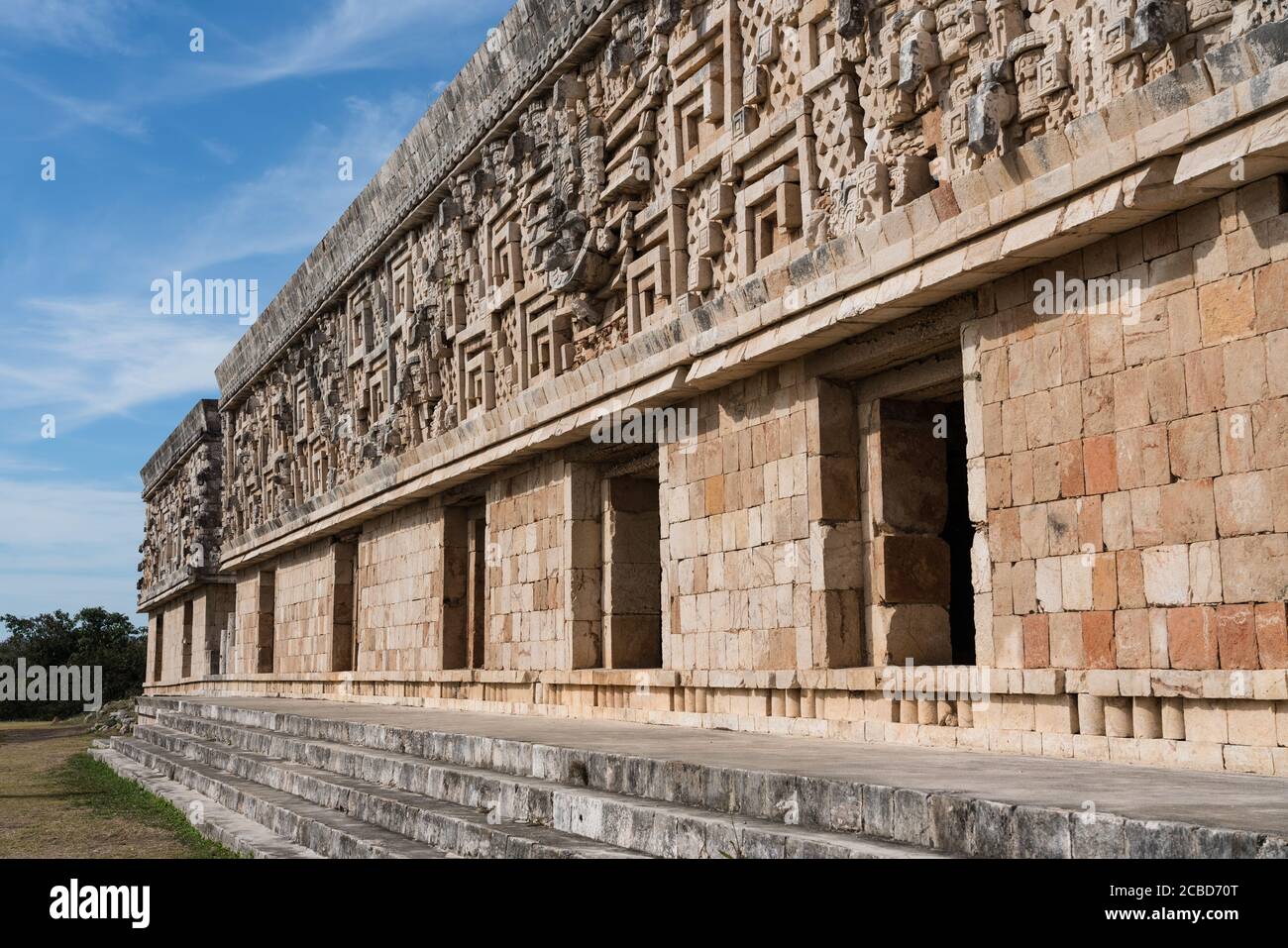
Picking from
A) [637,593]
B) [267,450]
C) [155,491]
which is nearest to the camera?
[637,593]

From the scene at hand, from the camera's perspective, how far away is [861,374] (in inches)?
276

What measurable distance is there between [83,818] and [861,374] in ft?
22.1

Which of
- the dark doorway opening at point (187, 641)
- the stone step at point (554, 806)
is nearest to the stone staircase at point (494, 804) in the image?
the stone step at point (554, 806)

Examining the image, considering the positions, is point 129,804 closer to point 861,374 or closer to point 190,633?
point 861,374

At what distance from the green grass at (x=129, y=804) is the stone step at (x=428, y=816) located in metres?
0.58

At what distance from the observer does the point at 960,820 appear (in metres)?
3.22

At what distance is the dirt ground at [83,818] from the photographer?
7184 mm

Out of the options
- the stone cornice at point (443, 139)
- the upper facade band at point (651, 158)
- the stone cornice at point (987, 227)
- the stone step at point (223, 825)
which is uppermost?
the stone cornice at point (443, 139)

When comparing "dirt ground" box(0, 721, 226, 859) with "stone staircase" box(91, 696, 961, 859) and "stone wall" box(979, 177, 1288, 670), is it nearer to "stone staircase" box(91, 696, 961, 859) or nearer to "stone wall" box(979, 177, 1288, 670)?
"stone staircase" box(91, 696, 961, 859)

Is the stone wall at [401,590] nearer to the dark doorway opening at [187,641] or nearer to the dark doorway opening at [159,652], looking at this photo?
the dark doorway opening at [187,641]

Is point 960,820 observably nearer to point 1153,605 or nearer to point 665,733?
point 1153,605

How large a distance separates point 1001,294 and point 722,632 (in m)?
2.97
